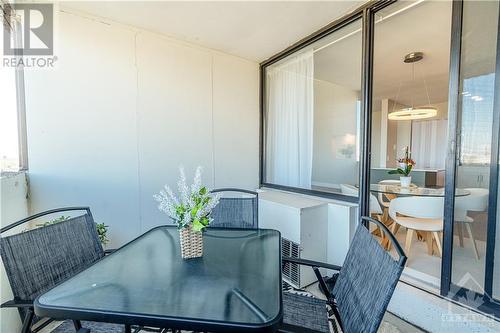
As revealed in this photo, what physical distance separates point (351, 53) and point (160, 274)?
279 centimetres

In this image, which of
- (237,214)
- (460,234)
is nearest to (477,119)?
(460,234)

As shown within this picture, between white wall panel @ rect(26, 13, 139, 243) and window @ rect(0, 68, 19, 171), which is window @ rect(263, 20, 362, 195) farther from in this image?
window @ rect(0, 68, 19, 171)

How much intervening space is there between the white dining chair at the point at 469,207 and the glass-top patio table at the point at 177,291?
1.30 meters

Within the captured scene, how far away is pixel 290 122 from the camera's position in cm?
326

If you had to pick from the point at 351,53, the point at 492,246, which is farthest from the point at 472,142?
the point at 351,53

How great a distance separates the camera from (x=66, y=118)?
227 centimetres

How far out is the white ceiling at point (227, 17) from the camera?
2.20 m

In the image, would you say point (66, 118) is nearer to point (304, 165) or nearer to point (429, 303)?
point (304, 165)

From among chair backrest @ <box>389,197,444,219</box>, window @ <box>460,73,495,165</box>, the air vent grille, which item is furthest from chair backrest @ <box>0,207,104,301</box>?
chair backrest @ <box>389,197,444,219</box>

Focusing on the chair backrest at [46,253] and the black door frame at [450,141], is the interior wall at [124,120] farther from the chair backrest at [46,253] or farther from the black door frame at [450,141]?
the black door frame at [450,141]

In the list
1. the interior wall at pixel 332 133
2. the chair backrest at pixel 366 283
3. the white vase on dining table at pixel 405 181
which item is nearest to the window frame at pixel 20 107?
the chair backrest at pixel 366 283

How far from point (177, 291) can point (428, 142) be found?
299 inches

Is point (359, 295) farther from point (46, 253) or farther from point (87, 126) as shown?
point (87, 126)
